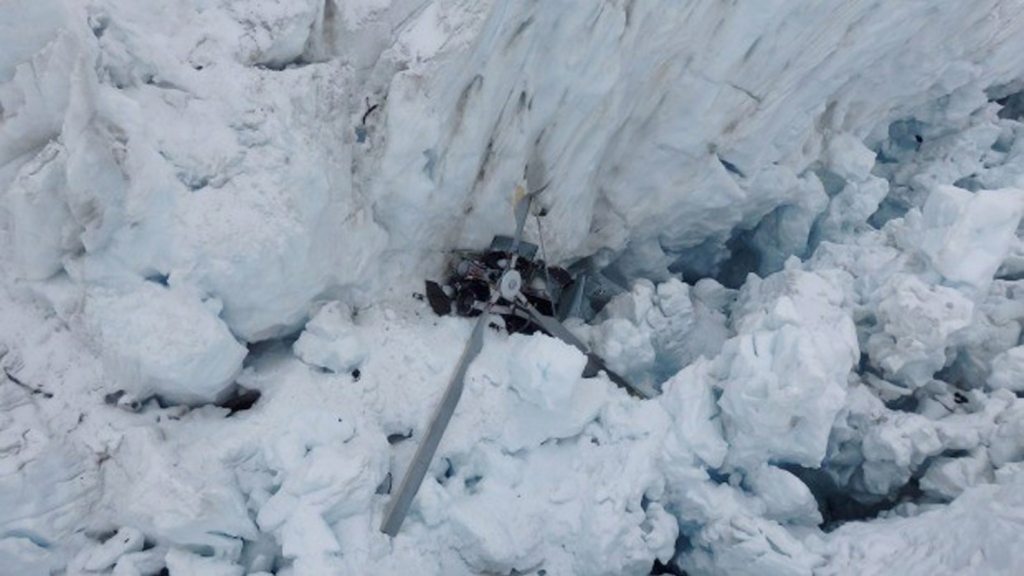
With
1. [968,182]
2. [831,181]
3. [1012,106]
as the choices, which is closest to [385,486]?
[831,181]

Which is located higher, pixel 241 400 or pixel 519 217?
pixel 519 217

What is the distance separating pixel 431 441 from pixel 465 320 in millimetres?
735

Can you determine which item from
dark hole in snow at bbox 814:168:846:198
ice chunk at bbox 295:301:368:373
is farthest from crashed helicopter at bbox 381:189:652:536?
dark hole in snow at bbox 814:168:846:198

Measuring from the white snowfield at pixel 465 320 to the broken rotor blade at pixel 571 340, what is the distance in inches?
7.5

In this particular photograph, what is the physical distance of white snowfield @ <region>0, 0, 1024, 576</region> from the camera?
2.66 m

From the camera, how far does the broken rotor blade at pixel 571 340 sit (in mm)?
3896

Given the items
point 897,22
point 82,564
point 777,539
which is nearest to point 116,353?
point 82,564

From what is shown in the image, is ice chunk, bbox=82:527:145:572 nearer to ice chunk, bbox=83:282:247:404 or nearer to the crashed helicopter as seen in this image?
ice chunk, bbox=83:282:247:404

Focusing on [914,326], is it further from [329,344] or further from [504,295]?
[329,344]

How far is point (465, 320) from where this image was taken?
3764mm

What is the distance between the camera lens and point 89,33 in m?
2.58

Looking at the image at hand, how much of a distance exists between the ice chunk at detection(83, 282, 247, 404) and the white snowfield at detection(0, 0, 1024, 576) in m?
0.01

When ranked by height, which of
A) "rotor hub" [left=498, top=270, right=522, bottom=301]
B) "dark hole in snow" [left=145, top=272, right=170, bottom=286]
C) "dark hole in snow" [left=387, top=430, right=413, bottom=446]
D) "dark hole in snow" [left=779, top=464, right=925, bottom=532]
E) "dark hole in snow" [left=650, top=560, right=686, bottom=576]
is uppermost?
"dark hole in snow" [left=145, top=272, right=170, bottom=286]

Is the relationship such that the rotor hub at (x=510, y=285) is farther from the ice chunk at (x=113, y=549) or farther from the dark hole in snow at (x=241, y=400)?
the ice chunk at (x=113, y=549)
